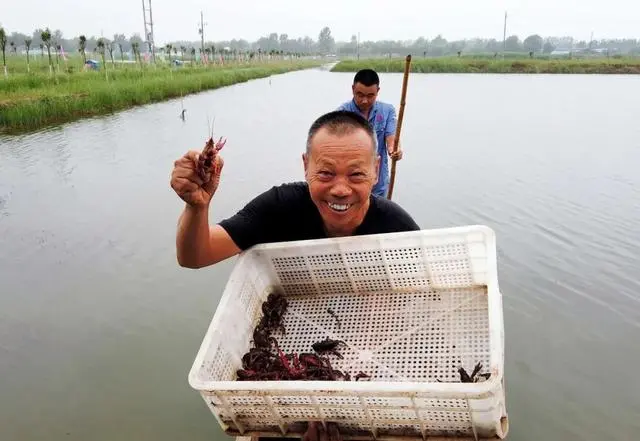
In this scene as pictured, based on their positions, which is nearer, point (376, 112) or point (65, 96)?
point (376, 112)

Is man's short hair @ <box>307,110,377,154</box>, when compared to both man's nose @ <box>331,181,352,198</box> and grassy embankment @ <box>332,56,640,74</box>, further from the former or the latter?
grassy embankment @ <box>332,56,640,74</box>

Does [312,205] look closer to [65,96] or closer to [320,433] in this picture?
[320,433]

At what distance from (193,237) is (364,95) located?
3359 mm

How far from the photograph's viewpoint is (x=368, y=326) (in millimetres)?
2670

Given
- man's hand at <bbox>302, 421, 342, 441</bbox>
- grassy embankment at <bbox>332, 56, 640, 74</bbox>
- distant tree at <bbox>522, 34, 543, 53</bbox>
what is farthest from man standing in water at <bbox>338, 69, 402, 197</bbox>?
distant tree at <bbox>522, 34, 543, 53</bbox>

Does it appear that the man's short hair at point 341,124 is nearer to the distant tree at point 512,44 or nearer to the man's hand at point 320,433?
the man's hand at point 320,433

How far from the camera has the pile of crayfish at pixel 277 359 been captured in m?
2.21

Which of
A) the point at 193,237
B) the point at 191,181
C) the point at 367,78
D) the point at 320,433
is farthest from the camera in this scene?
the point at 367,78

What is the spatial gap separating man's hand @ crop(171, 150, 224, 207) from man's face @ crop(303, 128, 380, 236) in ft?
1.42

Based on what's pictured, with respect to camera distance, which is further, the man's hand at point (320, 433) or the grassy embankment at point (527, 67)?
the grassy embankment at point (527, 67)

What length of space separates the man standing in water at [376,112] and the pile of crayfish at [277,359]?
8.66 ft

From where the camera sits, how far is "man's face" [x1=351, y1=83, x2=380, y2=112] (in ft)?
16.4

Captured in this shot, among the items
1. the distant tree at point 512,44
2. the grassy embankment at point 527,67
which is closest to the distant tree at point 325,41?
the distant tree at point 512,44

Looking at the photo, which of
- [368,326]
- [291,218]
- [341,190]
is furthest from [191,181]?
[368,326]
